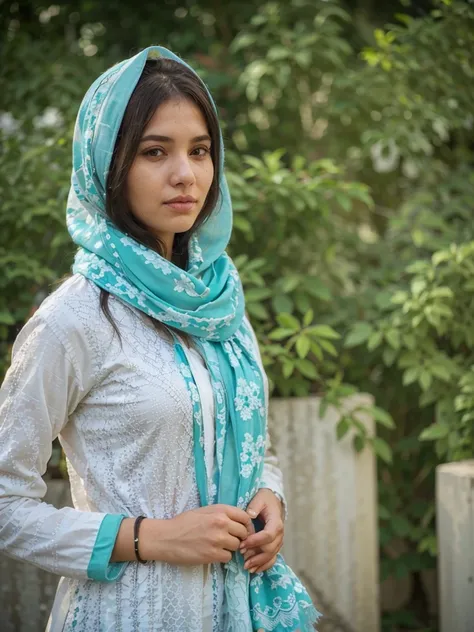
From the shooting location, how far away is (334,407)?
260cm

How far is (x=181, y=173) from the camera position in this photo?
1.49m

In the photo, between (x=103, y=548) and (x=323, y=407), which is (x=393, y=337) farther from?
(x=103, y=548)

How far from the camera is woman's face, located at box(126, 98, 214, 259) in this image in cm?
149

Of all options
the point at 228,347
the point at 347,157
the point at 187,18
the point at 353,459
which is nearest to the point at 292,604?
the point at 228,347

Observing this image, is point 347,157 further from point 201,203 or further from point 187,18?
point 201,203

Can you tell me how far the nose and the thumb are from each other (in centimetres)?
73

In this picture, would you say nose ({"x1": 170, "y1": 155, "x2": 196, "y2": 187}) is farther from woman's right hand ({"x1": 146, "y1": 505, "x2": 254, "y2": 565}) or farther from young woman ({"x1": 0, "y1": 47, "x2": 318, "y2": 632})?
woman's right hand ({"x1": 146, "y1": 505, "x2": 254, "y2": 565})

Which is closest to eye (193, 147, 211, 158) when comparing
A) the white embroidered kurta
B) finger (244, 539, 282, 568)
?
the white embroidered kurta

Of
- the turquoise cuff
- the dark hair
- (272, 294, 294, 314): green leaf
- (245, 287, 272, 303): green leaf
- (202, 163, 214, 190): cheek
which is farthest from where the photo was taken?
(272, 294, 294, 314): green leaf

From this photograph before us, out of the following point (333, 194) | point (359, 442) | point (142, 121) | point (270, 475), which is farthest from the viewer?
point (333, 194)

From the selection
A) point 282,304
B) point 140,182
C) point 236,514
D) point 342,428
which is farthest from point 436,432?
point 140,182

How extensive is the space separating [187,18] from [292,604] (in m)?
2.77

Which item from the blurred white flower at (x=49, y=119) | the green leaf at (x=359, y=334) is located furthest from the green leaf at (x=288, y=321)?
the blurred white flower at (x=49, y=119)

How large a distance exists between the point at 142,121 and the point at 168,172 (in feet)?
0.39
